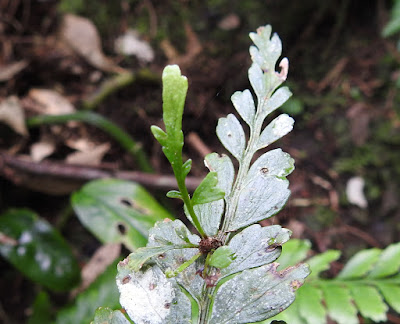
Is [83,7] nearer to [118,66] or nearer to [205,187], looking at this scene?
[118,66]

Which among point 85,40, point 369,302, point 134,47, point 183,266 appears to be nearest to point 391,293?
point 369,302

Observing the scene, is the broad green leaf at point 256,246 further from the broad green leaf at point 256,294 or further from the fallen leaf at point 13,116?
the fallen leaf at point 13,116

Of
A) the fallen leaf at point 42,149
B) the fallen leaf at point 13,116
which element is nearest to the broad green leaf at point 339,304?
the fallen leaf at point 42,149

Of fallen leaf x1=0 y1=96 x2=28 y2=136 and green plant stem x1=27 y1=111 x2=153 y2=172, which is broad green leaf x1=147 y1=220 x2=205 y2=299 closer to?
green plant stem x1=27 y1=111 x2=153 y2=172

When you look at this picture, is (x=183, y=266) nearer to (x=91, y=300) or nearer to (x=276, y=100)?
(x=276, y=100)

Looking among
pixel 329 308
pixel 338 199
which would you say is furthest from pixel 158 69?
pixel 329 308

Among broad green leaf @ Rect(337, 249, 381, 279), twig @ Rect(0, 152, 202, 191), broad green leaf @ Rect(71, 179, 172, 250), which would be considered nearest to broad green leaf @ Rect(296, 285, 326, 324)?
broad green leaf @ Rect(337, 249, 381, 279)
